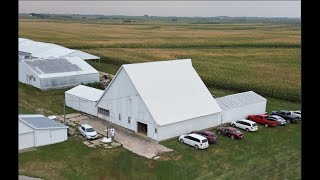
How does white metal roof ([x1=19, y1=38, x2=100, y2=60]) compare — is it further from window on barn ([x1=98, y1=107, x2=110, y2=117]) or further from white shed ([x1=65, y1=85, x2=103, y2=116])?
window on barn ([x1=98, y1=107, x2=110, y2=117])

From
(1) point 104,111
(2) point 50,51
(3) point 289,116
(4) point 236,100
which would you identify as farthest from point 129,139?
(2) point 50,51

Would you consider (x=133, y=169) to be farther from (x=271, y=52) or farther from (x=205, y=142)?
(x=271, y=52)

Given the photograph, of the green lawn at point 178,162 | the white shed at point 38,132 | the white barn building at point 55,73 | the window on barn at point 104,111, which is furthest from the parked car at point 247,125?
the white barn building at point 55,73

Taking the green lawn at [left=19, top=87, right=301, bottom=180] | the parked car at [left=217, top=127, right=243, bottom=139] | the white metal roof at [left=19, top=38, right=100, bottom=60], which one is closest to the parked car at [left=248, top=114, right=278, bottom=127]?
the green lawn at [left=19, top=87, right=301, bottom=180]

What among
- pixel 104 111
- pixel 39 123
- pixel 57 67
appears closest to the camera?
pixel 39 123

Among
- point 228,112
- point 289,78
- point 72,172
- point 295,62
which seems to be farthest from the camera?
point 295,62

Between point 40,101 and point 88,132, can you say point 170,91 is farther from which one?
point 40,101
